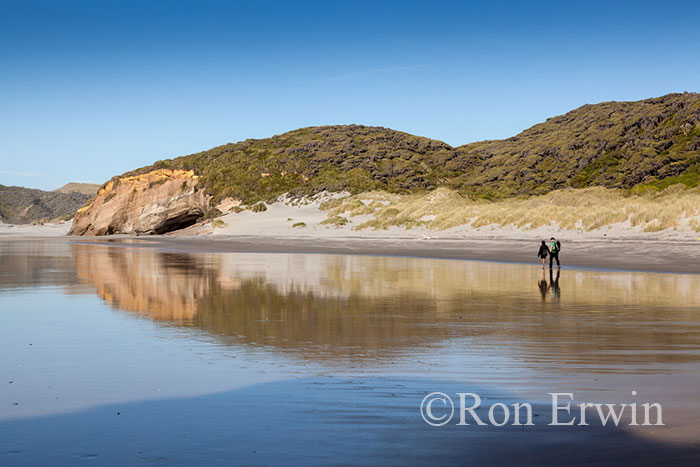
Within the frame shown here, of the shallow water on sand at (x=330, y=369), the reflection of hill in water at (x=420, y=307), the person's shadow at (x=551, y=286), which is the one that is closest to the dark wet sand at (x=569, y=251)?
the reflection of hill in water at (x=420, y=307)

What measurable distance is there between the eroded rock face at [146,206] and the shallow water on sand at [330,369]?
140 feet

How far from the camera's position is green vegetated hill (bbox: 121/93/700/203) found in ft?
208

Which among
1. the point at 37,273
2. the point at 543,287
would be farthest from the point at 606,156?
the point at 37,273

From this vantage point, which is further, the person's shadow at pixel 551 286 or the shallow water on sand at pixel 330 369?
the person's shadow at pixel 551 286

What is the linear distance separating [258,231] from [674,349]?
4182 centimetres

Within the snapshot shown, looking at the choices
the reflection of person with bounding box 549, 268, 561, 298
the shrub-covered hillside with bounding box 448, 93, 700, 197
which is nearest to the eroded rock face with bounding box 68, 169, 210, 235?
the shrub-covered hillside with bounding box 448, 93, 700, 197

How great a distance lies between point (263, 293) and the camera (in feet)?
43.3

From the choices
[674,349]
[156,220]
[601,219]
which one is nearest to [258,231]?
[156,220]

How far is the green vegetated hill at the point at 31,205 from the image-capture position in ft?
396

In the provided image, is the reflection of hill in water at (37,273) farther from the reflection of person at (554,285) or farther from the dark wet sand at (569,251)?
the dark wet sand at (569,251)

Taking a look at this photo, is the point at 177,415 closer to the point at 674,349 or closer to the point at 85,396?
the point at 85,396

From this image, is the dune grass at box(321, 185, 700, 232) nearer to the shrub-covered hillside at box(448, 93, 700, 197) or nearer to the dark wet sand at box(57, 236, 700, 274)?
the dark wet sand at box(57, 236, 700, 274)

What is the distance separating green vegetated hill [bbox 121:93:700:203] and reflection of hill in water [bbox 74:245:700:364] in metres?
41.6

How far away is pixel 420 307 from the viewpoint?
440 inches
